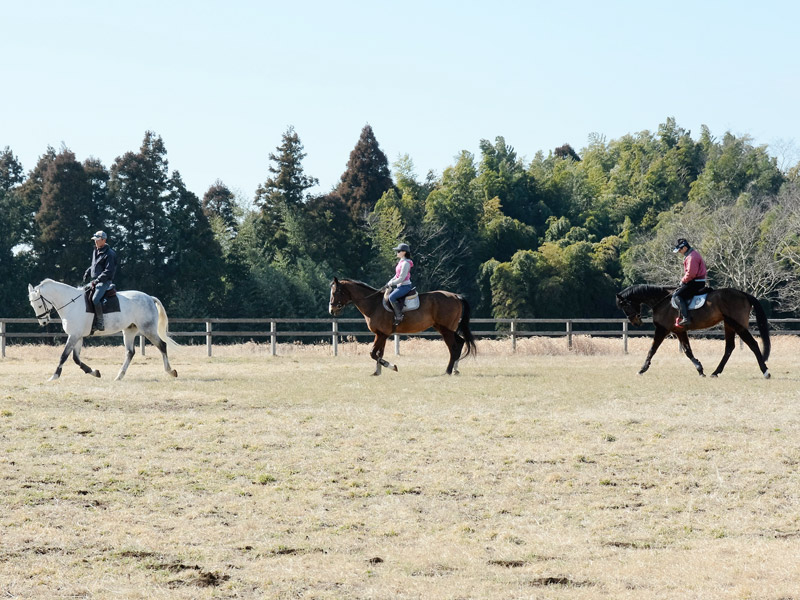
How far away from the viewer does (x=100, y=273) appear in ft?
55.3

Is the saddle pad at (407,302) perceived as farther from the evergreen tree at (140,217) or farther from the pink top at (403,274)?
the evergreen tree at (140,217)

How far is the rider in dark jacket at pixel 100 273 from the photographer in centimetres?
1673

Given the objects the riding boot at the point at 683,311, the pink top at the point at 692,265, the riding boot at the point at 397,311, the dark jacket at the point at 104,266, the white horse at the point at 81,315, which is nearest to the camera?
the dark jacket at the point at 104,266

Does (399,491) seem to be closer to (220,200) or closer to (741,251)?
(741,251)

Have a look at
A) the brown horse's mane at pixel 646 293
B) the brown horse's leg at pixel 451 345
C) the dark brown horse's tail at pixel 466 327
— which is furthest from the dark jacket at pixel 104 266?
the brown horse's mane at pixel 646 293

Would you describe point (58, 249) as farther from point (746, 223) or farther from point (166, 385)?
point (746, 223)

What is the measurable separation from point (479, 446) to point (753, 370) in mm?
11323

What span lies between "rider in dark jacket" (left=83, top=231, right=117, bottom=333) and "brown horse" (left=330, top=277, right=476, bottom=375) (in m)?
4.23

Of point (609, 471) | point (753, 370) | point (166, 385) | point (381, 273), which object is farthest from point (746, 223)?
point (609, 471)

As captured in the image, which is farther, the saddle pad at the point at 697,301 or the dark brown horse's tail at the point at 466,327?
the dark brown horse's tail at the point at 466,327

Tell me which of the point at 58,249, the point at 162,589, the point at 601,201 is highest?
the point at 601,201

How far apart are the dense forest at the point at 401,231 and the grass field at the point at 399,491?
30308 millimetres

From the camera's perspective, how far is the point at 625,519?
7664 millimetres

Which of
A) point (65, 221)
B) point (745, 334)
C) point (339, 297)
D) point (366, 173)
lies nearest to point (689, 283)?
point (745, 334)
